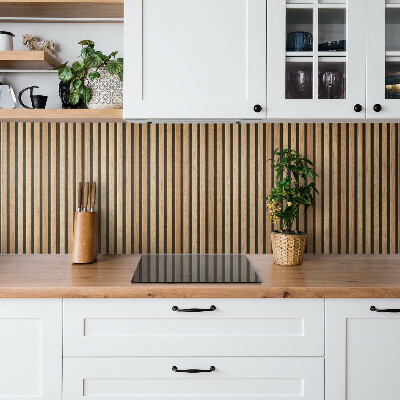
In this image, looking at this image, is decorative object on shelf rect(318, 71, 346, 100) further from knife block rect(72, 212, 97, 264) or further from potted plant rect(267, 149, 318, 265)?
knife block rect(72, 212, 97, 264)

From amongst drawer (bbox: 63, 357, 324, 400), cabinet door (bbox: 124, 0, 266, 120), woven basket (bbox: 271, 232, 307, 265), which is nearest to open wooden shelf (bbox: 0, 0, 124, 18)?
cabinet door (bbox: 124, 0, 266, 120)

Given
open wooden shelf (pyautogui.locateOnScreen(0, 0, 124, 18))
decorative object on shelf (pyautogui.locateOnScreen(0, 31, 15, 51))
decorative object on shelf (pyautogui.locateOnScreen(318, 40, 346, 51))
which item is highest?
open wooden shelf (pyautogui.locateOnScreen(0, 0, 124, 18))

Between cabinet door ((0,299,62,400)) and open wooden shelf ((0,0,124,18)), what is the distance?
1.29m

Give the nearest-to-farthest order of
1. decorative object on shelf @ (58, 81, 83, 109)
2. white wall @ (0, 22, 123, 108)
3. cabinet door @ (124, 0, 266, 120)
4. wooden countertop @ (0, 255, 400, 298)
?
wooden countertop @ (0, 255, 400, 298), cabinet door @ (124, 0, 266, 120), decorative object on shelf @ (58, 81, 83, 109), white wall @ (0, 22, 123, 108)

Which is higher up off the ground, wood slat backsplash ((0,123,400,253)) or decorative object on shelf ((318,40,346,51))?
decorative object on shelf ((318,40,346,51))

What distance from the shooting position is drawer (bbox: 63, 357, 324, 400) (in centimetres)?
169

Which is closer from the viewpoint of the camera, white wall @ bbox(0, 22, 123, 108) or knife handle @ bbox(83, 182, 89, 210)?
knife handle @ bbox(83, 182, 89, 210)

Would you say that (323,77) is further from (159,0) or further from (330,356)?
(330,356)

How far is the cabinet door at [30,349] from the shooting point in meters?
1.69

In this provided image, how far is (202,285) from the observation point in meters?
1.71

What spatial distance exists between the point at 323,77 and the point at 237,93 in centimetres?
37

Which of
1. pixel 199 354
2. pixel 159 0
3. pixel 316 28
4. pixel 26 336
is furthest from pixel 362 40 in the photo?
pixel 26 336

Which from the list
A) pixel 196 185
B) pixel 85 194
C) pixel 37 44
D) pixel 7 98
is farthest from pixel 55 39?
pixel 196 185

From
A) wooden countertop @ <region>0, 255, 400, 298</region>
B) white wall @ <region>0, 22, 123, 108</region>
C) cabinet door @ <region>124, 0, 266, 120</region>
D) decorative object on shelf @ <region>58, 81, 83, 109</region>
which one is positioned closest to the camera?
wooden countertop @ <region>0, 255, 400, 298</region>
